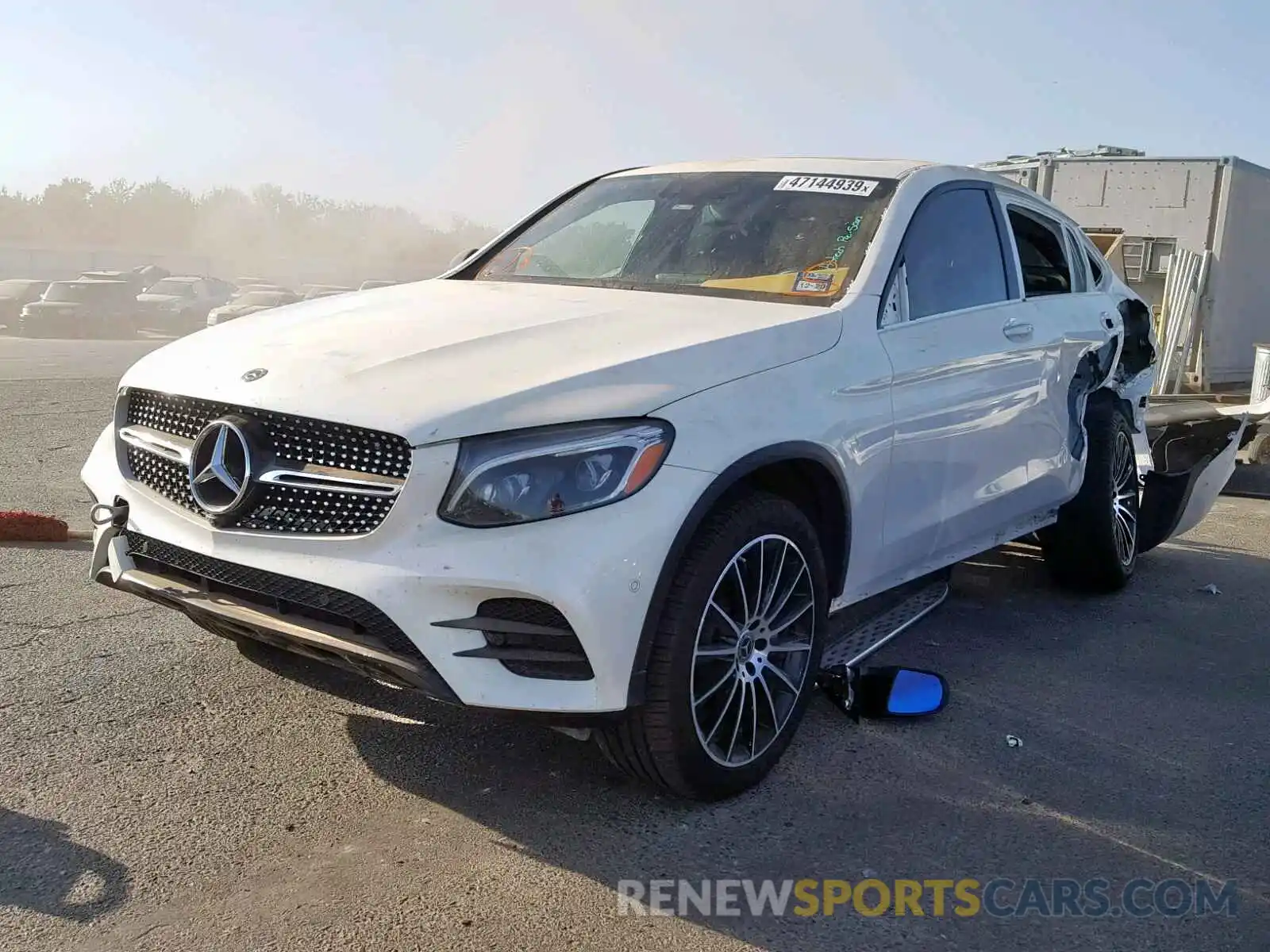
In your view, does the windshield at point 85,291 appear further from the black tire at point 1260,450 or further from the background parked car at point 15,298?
the black tire at point 1260,450

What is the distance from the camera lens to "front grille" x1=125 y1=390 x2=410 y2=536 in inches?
115

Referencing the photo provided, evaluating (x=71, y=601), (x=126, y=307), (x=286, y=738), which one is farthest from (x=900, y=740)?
(x=126, y=307)

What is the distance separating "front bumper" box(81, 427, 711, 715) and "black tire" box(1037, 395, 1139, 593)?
3.21 meters

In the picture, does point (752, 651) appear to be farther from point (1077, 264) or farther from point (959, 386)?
point (1077, 264)

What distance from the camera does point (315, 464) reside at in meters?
3.03

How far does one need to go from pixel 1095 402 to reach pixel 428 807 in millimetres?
3767

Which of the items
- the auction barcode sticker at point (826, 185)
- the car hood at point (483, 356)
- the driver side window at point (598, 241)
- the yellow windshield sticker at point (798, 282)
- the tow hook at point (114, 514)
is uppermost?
the auction barcode sticker at point (826, 185)

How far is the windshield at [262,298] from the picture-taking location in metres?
29.4

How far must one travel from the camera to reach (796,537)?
11.4 ft

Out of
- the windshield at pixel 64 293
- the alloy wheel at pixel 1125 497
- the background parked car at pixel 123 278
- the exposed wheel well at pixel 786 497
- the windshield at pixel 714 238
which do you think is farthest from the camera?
the background parked car at pixel 123 278

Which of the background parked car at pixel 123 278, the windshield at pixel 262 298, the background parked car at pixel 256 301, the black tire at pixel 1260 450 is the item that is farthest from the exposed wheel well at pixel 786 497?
the background parked car at pixel 123 278

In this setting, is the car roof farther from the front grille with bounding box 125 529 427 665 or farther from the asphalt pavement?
the front grille with bounding box 125 529 427 665

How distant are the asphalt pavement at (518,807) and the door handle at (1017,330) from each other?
1.28m

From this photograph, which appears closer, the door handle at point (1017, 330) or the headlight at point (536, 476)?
the headlight at point (536, 476)
